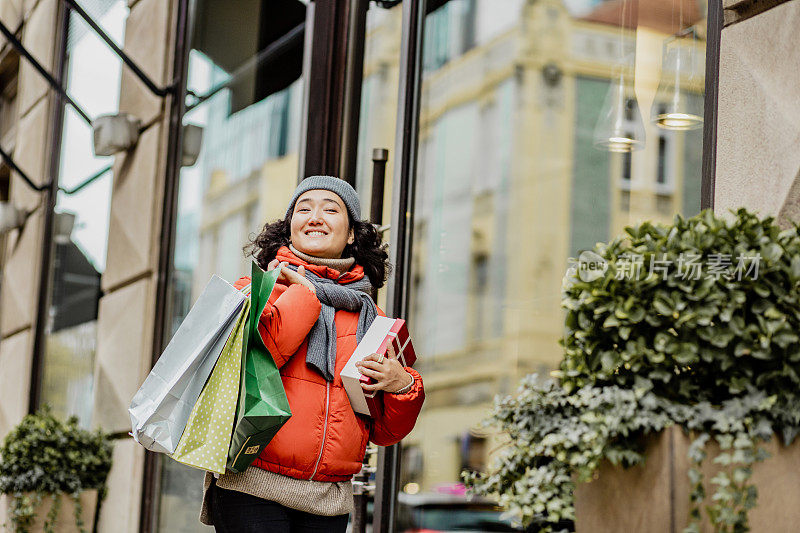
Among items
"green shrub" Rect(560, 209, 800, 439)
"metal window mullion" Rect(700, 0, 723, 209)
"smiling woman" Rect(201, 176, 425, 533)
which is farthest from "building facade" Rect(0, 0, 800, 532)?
"smiling woman" Rect(201, 176, 425, 533)

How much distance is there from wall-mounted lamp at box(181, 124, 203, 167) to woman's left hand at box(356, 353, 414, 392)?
4.25 m

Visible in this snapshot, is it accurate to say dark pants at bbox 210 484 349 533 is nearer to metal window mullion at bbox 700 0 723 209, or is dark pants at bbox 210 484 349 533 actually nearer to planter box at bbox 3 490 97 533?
Answer: metal window mullion at bbox 700 0 723 209

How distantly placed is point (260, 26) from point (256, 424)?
4.07 metres

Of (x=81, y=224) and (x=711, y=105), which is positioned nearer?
(x=711, y=105)

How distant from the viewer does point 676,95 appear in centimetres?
384

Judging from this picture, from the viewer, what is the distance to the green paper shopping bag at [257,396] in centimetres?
317

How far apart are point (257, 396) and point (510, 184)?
1.86 m

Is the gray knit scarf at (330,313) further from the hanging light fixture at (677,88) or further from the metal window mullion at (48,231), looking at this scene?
the metal window mullion at (48,231)

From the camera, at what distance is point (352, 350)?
3490 mm

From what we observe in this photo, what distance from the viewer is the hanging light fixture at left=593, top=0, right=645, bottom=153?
13.3ft

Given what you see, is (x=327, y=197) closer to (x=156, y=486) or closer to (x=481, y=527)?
(x=481, y=527)

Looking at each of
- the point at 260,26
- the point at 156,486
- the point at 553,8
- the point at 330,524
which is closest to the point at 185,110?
the point at 260,26

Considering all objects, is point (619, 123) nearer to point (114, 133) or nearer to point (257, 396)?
point (257, 396)

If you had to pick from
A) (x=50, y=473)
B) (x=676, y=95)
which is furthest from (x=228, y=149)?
(x=676, y=95)
